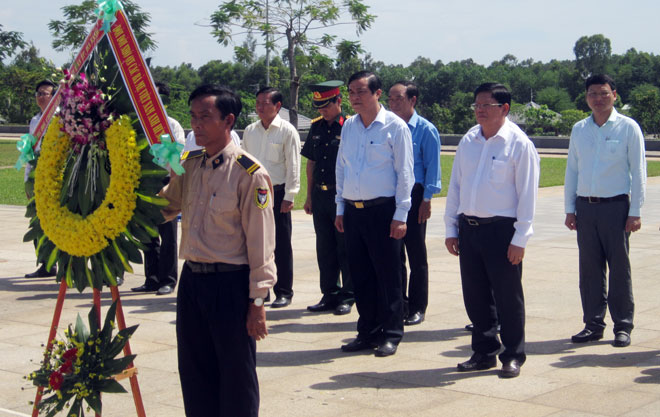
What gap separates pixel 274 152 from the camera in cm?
830

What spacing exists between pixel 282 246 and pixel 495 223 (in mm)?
2954

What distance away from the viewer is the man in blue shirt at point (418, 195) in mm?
7477

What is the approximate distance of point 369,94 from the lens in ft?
21.6

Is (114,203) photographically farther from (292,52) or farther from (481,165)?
(292,52)

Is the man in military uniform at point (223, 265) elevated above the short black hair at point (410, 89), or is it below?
below

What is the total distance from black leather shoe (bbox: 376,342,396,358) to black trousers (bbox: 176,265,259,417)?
2.29 m

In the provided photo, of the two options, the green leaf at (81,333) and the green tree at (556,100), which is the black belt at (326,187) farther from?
the green tree at (556,100)

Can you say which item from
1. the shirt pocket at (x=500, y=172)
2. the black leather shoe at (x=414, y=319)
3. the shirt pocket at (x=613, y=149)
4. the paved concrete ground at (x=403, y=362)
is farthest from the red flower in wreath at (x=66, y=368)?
the shirt pocket at (x=613, y=149)

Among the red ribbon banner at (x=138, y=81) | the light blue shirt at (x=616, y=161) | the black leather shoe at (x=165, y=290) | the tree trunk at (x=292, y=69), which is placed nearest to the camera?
the red ribbon banner at (x=138, y=81)

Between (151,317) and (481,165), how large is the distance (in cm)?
351

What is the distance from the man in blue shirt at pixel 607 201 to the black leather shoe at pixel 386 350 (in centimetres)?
147

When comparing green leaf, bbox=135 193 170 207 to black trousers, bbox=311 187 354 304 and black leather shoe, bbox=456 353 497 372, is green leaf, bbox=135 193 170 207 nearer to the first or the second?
black leather shoe, bbox=456 353 497 372

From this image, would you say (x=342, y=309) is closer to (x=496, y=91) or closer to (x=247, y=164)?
(x=496, y=91)

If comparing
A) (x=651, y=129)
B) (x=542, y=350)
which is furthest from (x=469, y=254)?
(x=651, y=129)
